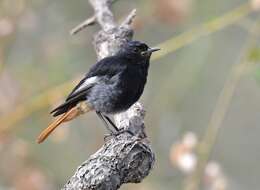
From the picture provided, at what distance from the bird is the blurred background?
0.30 metres

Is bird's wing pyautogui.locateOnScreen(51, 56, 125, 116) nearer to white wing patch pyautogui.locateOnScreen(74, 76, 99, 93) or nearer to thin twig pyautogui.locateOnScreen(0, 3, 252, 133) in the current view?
white wing patch pyautogui.locateOnScreen(74, 76, 99, 93)

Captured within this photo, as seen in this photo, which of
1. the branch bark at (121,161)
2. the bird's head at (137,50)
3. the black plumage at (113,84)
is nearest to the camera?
the branch bark at (121,161)

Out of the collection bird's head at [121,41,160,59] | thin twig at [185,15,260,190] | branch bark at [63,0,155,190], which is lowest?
branch bark at [63,0,155,190]

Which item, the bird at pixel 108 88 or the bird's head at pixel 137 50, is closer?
the bird at pixel 108 88

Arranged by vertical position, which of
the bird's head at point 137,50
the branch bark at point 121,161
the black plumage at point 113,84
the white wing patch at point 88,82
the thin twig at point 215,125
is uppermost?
the bird's head at point 137,50

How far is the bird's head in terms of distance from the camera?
17.7ft

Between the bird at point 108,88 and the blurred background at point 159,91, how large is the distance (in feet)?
1.00

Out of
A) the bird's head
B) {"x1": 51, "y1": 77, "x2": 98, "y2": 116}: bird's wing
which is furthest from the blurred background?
{"x1": 51, "y1": 77, "x2": 98, "y2": 116}: bird's wing

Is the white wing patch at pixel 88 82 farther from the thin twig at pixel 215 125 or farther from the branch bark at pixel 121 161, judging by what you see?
the thin twig at pixel 215 125

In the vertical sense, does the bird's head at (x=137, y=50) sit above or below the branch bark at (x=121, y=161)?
above

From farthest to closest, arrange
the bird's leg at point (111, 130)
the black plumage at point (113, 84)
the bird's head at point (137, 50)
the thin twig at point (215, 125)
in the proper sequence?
the bird's head at point (137, 50) < the black plumage at point (113, 84) < the thin twig at point (215, 125) < the bird's leg at point (111, 130)

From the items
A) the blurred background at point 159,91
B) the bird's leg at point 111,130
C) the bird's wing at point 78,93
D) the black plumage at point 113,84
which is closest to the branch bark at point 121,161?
the bird's leg at point 111,130

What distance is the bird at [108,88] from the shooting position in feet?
17.2

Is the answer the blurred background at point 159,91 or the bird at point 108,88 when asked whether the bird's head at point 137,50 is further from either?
the blurred background at point 159,91
